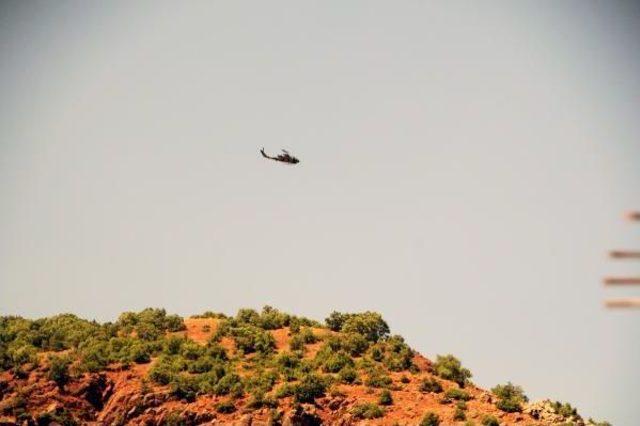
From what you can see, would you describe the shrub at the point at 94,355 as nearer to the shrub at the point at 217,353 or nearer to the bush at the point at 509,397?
the shrub at the point at 217,353

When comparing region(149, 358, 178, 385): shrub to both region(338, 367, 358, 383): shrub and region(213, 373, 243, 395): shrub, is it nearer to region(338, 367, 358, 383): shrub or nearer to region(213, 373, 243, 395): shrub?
region(213, 373, 243, 395): shrub

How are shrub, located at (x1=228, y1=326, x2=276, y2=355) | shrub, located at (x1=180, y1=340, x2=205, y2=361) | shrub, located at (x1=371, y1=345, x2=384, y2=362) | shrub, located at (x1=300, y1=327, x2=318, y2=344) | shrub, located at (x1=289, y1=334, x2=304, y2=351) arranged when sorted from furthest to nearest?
shrub, located at (x1=300, y1=327, x2=318, y2=344) < shrub, located at (x1=289, y1=334, x2=304, y2=351) < shrub, located at (x1=228, y1=326, x2=276, y2=355) < shrub, located at (x1=371, y1=345, x2=384, y2=362) < shrub, located at (x1=180, y1=340, x2=205, y2=361)

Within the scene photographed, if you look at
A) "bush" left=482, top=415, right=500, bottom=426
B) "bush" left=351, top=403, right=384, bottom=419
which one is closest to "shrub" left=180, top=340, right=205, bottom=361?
"bush" left=351, top=403, right=384, bottom=419

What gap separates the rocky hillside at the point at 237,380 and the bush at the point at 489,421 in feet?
0.34

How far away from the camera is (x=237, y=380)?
1902 inches

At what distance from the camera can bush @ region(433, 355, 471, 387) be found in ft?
174

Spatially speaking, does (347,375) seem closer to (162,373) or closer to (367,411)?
(367,411)

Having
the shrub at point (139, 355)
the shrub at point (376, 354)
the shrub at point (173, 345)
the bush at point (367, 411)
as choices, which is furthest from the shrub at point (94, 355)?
the shrub at point (376, 354)

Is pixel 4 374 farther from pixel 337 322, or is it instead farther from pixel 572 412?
pixel 572 412

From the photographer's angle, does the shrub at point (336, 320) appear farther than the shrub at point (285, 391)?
Yes

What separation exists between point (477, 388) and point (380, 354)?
8.71 m

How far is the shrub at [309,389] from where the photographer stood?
45.1 meters

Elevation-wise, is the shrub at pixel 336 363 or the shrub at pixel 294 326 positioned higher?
the shrub at pixel 294 326

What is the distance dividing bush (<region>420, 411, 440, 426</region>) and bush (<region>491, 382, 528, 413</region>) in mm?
5870
